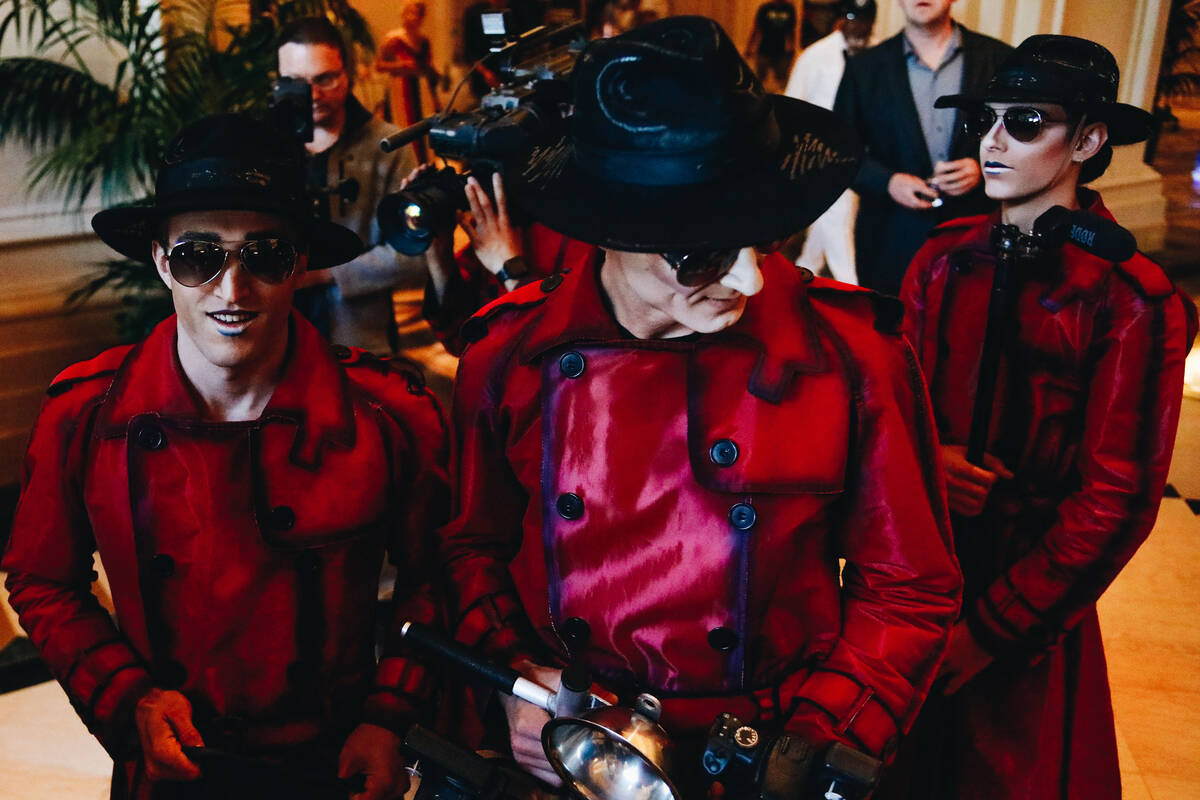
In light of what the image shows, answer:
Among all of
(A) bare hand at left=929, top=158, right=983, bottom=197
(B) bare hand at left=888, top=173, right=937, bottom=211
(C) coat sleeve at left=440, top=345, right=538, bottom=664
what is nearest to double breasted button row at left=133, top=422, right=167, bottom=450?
(C) coat sleeve at left=440, top=345, right=538, bottom=664

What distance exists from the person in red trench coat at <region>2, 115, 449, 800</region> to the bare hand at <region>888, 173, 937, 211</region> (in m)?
2.07

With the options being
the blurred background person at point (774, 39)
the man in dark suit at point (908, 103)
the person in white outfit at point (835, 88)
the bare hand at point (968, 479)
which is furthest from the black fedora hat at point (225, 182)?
the blurred background person at point (774, 39)

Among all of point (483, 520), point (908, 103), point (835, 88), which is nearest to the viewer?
point (483, 520)

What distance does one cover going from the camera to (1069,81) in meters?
1.81

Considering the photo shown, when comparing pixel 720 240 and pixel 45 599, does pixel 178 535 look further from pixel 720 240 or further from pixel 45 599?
pixel 720 240

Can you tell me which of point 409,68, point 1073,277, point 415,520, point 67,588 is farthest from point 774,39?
point 67,588

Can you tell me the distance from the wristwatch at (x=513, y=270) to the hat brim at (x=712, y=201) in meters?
0.92

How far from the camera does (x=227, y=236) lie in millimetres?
1479

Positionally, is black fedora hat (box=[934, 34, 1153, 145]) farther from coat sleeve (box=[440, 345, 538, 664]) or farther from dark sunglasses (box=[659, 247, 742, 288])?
coat sleeve (box=[440, 345, 538, 664])

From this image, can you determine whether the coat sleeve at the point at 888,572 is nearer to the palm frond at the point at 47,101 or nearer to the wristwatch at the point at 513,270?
the wristwatch at the point at 513,270

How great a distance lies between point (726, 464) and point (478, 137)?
1147 millimetres

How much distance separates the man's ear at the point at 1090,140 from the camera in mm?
1863

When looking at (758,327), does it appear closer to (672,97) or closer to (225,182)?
(672,97)

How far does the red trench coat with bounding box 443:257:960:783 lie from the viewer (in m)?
1.31
